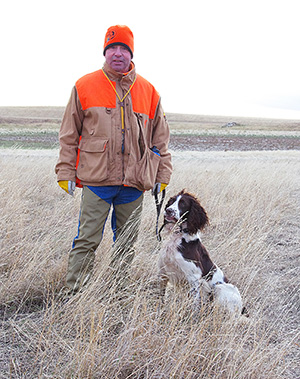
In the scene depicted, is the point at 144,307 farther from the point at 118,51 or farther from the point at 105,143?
the point at 118,51

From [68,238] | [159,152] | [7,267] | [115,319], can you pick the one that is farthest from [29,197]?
[115,319]

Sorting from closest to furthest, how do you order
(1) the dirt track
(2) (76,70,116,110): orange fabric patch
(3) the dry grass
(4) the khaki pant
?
(3) the dry grass < (2) (76,70,116,110): orange fabric patch < (4) the khaki pant < (1) the dirt track

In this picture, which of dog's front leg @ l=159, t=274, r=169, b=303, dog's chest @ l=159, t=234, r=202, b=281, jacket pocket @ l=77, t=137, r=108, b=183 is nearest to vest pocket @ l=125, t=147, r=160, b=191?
jacket pocket @ l=77, t=137, r=108, b=183

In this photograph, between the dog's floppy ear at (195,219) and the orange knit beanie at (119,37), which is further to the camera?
the dog's floppy ear at (195,219)

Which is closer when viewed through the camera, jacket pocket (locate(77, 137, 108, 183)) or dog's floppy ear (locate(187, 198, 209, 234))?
jacket pocket (locate(77, 137, 108, 183))

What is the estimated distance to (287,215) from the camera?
20.6 ft

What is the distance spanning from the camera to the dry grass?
2.19 metres

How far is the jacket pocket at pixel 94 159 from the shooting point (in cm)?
302

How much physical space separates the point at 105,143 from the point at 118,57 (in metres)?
0.74

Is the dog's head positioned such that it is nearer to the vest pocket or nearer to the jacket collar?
the vest pocket

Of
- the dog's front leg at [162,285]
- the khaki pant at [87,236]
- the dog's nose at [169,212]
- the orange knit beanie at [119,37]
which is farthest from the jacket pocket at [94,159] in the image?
the dog's front leg at [162,285]

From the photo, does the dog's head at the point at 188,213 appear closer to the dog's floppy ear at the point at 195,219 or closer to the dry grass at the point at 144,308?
the dog's floppy ear at the point at 195,219

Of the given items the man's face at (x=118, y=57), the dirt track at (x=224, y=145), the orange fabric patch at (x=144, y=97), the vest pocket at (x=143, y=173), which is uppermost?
the man's face at (x=118, y=57)

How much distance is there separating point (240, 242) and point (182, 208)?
5.06ft
